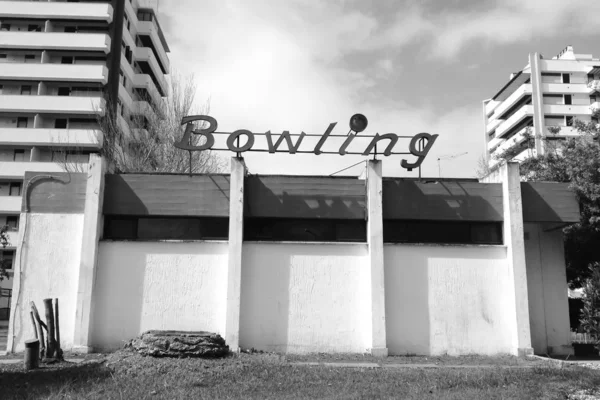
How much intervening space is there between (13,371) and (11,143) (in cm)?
3954

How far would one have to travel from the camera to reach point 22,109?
47.7 metres

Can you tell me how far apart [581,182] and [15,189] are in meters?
44.5

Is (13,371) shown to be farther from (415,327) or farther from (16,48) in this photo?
(16,48)

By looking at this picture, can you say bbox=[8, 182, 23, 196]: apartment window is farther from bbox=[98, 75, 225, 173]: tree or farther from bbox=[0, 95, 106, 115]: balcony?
bbox=[98, 75, 225, 173]: tree

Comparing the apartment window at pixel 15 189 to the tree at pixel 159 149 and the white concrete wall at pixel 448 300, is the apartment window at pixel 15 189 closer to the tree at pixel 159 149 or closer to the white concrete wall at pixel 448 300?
the tree at pixel 159 149

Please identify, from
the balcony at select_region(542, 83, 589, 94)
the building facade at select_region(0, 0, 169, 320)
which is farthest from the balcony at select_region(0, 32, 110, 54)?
the balcony at select_region(542, 83, 589, 94)

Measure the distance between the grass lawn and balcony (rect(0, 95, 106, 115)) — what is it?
36869mm

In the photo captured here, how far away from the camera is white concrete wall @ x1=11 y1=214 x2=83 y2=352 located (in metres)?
17.2

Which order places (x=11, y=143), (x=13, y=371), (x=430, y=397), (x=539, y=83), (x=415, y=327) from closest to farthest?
(x=430, y=397) < (x=13, y=371) < (x=415, y=327) < (x=11, y=143) < (x=539, y=83)

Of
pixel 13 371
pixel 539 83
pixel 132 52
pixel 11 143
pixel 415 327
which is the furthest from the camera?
pixel 539 83

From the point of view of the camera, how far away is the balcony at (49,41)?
48.2 meters

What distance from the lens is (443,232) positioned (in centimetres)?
1847

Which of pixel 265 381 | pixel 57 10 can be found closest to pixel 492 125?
pixel 57 10

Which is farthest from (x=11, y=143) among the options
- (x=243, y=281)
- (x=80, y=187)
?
(x=243, y=281)
